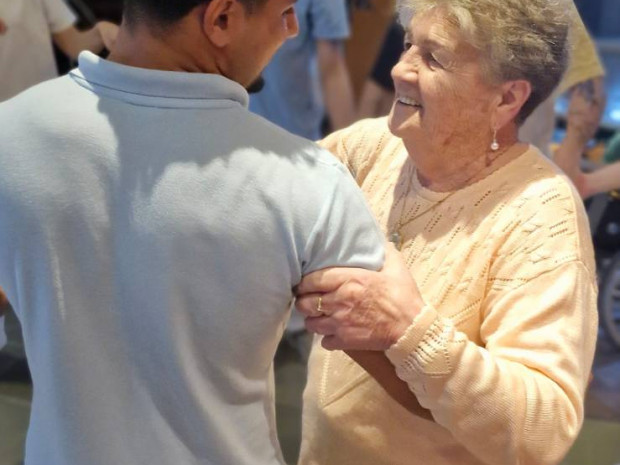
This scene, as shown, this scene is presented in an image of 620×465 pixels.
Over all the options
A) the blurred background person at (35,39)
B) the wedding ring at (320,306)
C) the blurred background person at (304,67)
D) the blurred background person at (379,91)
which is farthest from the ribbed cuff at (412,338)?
the blurred background person at (379,91)

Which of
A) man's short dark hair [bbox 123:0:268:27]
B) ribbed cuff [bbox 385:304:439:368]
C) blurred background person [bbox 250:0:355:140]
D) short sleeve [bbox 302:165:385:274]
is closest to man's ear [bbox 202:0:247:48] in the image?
man's short dark hair [bbox 123:0:268:27]

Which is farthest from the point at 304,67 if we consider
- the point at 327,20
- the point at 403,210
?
the point at 403,210

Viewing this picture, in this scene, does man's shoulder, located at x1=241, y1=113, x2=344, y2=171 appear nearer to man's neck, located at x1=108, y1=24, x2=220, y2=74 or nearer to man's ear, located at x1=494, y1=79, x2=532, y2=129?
man's neck, located at x1=108, y1=24, x2=220, y2=74

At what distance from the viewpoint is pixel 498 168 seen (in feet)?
4.35

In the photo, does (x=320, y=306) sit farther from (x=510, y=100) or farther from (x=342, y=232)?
(x=510, y=100)

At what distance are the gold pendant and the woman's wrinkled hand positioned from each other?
1.07ft

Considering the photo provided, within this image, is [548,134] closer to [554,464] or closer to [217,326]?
[554,464]

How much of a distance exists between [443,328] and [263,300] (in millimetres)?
261

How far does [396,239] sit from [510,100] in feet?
0.90

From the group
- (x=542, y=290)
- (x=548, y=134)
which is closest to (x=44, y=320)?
(x=542, y=290)

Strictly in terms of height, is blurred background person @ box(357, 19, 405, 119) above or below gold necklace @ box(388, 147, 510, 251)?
below

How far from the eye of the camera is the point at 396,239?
1.39 metres

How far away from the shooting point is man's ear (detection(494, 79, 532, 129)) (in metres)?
1.29

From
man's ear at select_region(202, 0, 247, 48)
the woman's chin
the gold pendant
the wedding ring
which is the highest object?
man's ear at select_region(202, 0, 247, 48)
